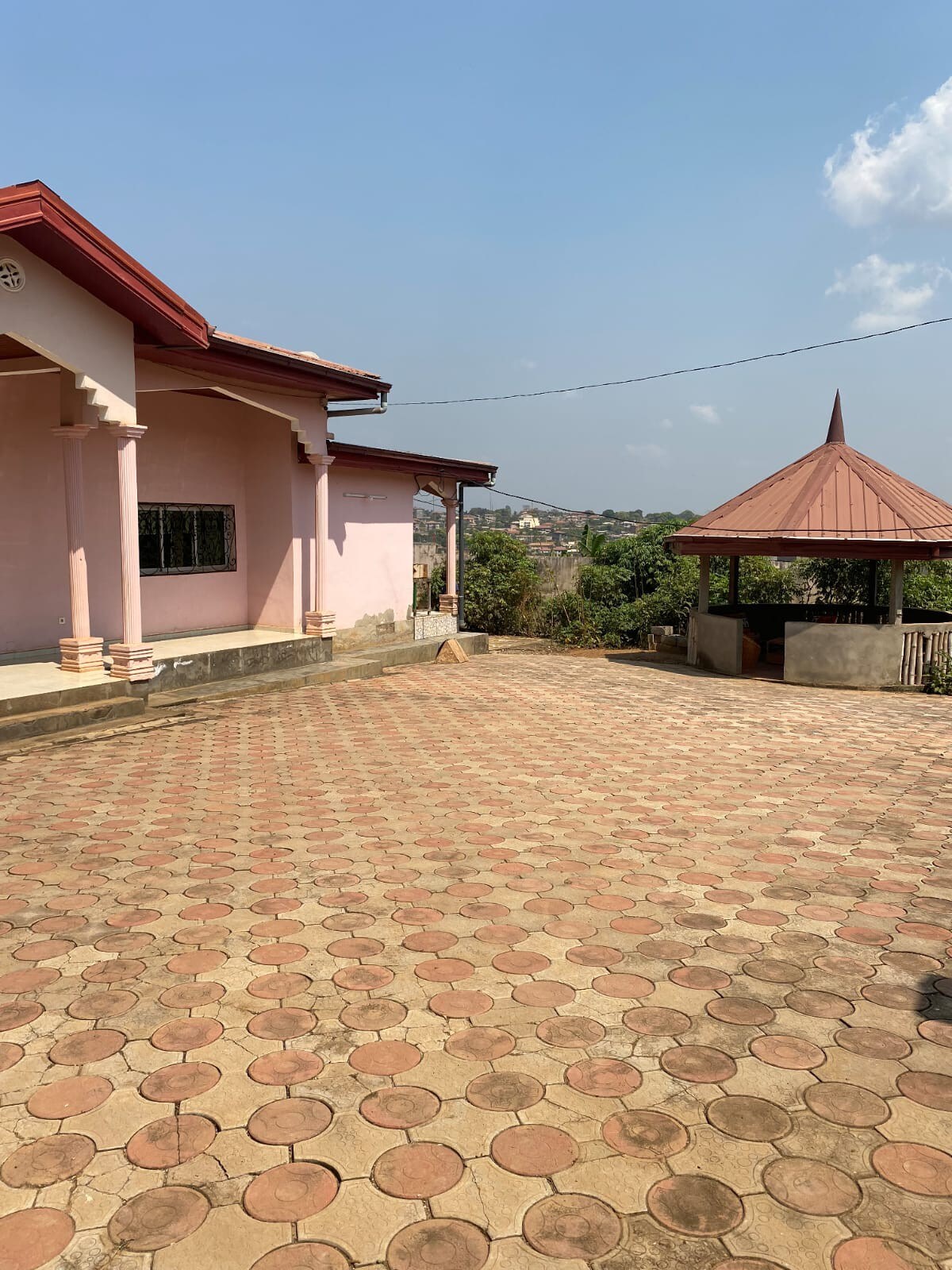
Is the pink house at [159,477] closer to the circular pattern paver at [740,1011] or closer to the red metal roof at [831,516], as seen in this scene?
the red metal roof at [831,516]

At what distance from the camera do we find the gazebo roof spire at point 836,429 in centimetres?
1584

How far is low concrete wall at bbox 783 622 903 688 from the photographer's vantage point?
1298 cm

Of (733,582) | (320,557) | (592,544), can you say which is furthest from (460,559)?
(592,544)

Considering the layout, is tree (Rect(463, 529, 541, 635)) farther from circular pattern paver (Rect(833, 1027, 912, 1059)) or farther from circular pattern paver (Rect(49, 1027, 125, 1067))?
circular pattern paver (Rect(49, 1027, 125, 1067))

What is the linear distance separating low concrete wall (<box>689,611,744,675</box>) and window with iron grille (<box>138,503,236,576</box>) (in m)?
7.77

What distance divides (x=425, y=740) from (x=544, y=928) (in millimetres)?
4390

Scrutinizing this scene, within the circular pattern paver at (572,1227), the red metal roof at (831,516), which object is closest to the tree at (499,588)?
the red metal roof at (831,516)

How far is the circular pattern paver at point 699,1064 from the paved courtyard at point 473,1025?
1 cm

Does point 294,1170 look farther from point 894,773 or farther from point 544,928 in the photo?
point 894,773

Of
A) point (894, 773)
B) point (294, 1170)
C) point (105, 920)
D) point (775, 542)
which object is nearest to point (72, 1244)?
point (294, 1170)

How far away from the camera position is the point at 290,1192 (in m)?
2.41

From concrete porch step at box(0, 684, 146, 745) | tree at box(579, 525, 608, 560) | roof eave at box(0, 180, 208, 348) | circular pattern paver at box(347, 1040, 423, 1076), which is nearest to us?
circular pattern paver at box(347, 1040, 423, 1076)

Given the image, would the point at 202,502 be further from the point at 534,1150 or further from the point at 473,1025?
the point at 534,1150

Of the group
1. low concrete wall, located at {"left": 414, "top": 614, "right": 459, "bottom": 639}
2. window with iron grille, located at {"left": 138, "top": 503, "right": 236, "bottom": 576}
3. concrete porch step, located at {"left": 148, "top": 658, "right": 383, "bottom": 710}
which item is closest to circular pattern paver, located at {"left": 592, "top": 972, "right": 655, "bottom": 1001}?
concrete porch step, located at {"left": 148, "top": 658, "right": 383, "bottom": 710}
